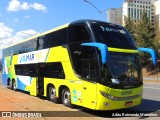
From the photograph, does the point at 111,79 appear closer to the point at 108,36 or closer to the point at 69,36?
the point at 108,36

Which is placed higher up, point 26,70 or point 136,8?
point 136,8

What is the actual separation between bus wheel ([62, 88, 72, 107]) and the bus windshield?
3.02 meters

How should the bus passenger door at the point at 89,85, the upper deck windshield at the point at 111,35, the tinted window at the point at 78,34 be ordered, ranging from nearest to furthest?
the bus passenger door at the point at 89,85, the upper deck windshield at the point at 111,35, the tinted window at the point at 78,34

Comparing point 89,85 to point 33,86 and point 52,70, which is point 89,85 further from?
point 33,86

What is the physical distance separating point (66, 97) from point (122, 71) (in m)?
3.58

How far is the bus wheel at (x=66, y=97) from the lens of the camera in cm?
1445

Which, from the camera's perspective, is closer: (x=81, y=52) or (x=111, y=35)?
(x=111, y=35)

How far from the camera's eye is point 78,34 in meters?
13.9

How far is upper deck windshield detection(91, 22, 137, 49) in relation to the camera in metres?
12.7

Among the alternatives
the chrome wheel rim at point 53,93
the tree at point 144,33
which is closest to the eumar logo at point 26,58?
the chrome wheel rim at point 53,93

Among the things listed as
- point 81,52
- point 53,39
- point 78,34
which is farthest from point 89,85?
point 53,39

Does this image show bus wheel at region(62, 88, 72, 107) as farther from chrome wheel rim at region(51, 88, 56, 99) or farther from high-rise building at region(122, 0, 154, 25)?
high-rise building at region(122, 0, 154, 25)

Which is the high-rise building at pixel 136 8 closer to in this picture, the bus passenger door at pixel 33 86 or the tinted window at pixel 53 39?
the bus passenger door at pixel 33 86

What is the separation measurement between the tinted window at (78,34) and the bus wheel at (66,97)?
2.33 metres
